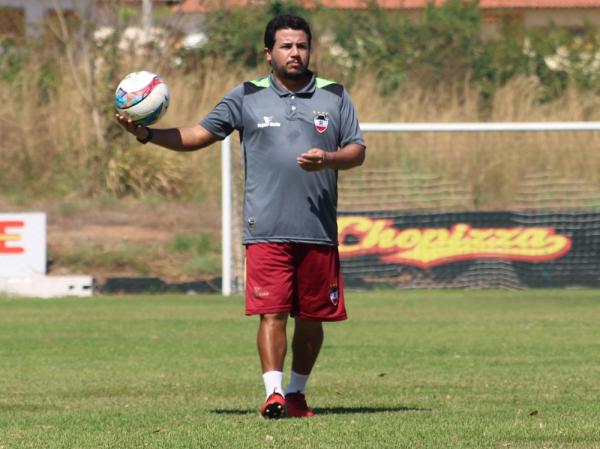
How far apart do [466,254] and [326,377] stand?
34.8 feet

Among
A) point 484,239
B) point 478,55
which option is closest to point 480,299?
point 484,239

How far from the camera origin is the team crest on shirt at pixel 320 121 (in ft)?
26.2

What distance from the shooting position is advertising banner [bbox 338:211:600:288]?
68.0 feet

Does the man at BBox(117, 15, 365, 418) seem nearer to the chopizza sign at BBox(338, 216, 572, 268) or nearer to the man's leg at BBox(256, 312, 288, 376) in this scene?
the man's leg at BBox(256, 312, 288, 376)

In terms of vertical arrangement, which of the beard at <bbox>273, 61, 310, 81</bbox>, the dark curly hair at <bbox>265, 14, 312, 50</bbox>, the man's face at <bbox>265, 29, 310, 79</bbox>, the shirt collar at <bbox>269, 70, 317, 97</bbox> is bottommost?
the shirt collar at <bbox>269, 70, 317, 97</bbox>

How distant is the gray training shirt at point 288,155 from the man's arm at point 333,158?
0.13 metres

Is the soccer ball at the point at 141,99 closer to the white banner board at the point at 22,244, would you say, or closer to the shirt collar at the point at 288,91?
the shirt collar at the point at 288,91

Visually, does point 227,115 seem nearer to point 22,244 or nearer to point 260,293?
point 260,293

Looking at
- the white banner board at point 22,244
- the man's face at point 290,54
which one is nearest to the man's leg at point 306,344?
the man's face at point 290,54

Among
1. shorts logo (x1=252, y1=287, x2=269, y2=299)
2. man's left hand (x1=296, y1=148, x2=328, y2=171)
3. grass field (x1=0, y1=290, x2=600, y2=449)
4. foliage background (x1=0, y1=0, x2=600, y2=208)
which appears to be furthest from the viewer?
foliage background (x1=0, y1=0, x2=600, y2=208)

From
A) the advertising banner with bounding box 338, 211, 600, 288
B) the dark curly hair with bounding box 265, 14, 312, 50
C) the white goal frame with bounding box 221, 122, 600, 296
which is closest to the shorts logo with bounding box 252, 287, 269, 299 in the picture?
the dark curly hair with bounding box 265, 14, 312, 50

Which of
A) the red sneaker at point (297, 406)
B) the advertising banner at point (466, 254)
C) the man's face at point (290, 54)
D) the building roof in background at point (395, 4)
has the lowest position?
the red sneaker at point (297, 406)

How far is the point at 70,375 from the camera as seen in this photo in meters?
10.4

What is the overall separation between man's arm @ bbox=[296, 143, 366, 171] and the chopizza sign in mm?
12747
